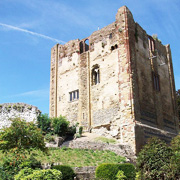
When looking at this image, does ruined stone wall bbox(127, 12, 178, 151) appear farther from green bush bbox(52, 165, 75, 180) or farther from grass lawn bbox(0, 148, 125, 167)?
green bush bbox(52, 165, 75, 180)

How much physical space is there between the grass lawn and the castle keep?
3.42 metres

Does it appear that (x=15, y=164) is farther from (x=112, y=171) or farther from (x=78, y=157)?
(x=78, y=157)

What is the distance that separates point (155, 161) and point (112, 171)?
95.4 inches

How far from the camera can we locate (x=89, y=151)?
63.8 feet

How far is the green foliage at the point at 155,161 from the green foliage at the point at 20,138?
516 centimetres

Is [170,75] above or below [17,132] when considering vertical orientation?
above

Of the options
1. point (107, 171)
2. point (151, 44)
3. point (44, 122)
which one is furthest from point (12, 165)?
point (151, 44)

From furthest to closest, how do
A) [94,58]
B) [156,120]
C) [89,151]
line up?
1. [94,58]
2. [156,120]
3. [89,151]

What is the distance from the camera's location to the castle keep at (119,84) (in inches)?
918

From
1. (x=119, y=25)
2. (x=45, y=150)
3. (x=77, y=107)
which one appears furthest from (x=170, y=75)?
(x=45, y=150)

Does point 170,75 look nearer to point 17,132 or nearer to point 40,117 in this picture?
point 40,117

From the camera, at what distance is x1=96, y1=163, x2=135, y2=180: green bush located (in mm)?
14608

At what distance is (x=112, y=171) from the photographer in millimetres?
14781

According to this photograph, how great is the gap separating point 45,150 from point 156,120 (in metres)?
13.4
